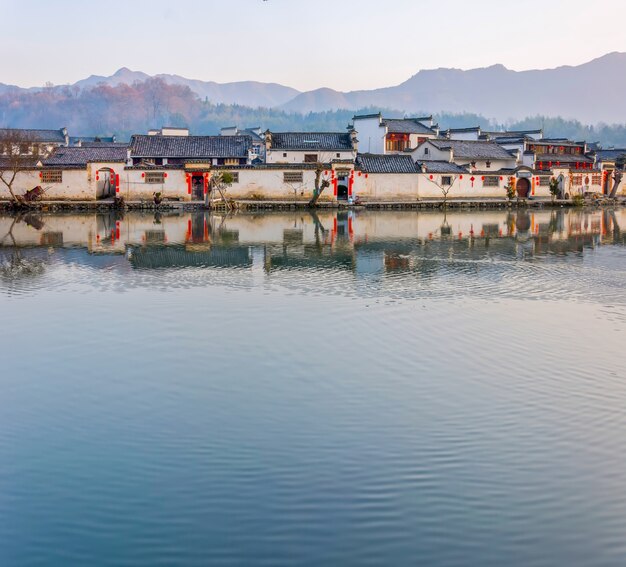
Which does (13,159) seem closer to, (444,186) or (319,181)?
(319,181)

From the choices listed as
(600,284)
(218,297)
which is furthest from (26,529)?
(600,284)

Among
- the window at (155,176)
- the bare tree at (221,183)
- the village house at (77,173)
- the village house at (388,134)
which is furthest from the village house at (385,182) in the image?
Result: the village house at (77,173)

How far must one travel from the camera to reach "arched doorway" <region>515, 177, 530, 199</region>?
59.0 m

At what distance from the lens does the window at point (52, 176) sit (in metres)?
46.4

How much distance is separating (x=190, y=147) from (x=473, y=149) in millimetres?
22745

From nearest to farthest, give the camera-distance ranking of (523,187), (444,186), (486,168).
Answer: (444,186)
(486,168)
(523,187)

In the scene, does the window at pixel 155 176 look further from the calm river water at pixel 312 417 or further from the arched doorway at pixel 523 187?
the arched doorway at pixel 523 187

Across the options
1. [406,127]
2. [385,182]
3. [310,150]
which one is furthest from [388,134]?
[385,182]

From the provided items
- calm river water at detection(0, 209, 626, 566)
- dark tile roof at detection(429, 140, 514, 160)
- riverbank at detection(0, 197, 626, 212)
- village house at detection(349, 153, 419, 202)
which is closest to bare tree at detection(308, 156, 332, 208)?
riverbank at detection(0, 197, 626, 212)

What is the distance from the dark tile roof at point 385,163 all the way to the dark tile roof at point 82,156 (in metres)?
16.5

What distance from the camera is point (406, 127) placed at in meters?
64.9

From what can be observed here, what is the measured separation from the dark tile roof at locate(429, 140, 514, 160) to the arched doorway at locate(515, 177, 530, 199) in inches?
80.8

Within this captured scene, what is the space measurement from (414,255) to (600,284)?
23.2 feet

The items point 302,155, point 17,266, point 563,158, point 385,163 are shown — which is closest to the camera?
point 17,266
